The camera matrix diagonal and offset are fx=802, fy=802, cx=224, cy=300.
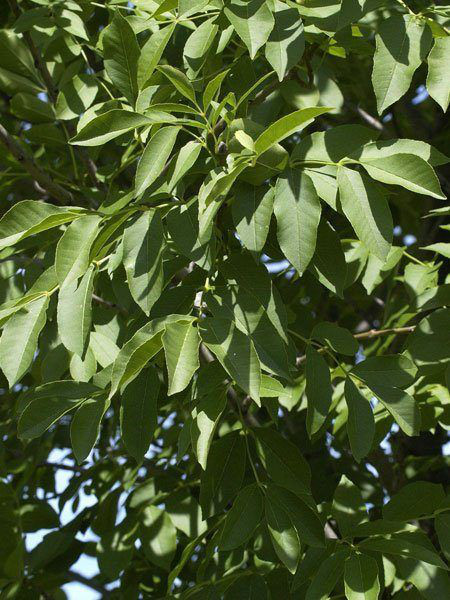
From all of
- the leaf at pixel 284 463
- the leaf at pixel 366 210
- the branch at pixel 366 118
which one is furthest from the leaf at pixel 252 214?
the branch at pixel 366 118

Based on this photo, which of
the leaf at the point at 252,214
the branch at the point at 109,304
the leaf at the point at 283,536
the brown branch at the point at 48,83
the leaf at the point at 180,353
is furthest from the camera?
the brown branch at the point at 48,83

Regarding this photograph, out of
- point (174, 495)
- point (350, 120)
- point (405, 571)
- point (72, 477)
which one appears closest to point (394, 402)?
point (405, 571)

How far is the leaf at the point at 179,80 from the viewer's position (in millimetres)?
1139

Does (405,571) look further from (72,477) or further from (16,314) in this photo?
(72,477)

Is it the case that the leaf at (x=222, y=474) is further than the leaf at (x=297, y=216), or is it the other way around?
the leaf at (x=222, y=474)

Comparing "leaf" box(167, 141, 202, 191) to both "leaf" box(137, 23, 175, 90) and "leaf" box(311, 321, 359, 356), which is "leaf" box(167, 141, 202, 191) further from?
Result: "leaf" box(311, 321, 359, 356)

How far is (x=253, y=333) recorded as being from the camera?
1119 millimetres

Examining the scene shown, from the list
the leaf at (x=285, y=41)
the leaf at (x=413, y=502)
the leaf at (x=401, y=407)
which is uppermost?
the leaf at (x=285, y=41)

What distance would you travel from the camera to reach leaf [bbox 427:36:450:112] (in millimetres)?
1174

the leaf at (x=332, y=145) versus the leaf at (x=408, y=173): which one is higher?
the leaf at (x=332, y=145)

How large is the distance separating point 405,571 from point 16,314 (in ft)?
2.40

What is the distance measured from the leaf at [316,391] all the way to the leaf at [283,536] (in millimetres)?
143

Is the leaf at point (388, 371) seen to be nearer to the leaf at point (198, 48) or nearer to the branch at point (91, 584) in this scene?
the leaf at point (198, 48)

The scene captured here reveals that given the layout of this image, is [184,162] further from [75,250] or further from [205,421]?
[205,421]
